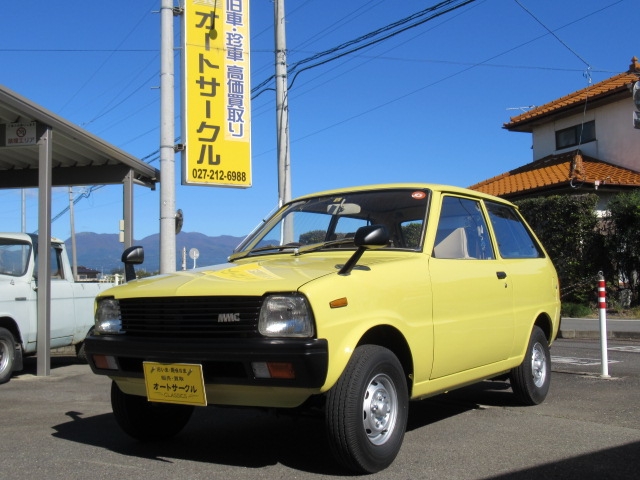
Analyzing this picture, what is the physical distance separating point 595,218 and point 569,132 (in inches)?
265

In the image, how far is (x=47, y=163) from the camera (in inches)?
356

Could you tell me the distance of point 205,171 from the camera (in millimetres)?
12633

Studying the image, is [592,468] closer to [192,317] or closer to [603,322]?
[192,317]

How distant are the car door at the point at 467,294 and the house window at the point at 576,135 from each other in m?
17.8

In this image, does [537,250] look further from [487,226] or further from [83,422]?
[83,422]

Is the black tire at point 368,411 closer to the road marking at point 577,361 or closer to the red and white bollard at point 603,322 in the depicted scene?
the red and white bollard at point 603,322

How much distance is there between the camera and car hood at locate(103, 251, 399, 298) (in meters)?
3.78

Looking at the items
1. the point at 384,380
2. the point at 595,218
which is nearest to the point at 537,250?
the point at 384,380

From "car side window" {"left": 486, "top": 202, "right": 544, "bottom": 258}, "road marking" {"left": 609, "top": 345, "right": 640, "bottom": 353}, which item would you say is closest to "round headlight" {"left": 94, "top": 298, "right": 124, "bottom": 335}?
"car side window" {"left": 486, "top": 202, "right": 544, "bottom": 258}

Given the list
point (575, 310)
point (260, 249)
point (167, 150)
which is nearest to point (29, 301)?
point (167, 150)

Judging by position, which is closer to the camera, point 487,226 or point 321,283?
point 321,283

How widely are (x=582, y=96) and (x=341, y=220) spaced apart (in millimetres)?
19181

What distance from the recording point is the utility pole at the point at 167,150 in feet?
36.9

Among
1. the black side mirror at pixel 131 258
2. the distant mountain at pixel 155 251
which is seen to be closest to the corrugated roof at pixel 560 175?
the distant mountain at pixel 155 251
